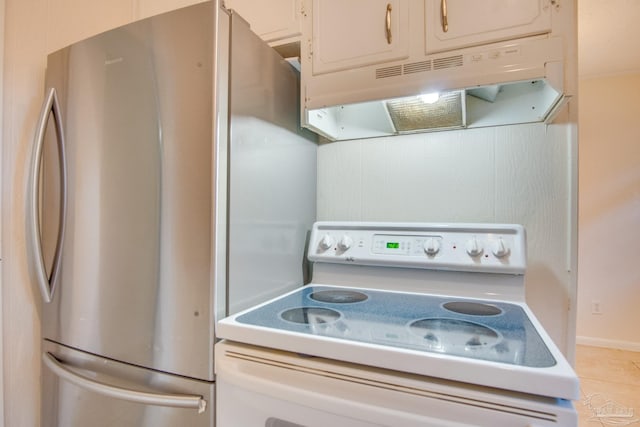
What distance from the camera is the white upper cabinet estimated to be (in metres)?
1.14

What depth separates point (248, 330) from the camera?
29.4 inches

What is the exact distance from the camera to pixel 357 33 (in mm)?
1028

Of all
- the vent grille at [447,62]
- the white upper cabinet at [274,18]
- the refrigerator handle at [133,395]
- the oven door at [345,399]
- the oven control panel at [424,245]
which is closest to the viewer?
the oven door at [345,399]

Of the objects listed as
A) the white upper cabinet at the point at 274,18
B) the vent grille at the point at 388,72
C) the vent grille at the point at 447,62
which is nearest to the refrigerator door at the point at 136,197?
the white upper cabinet at the point at 274,18

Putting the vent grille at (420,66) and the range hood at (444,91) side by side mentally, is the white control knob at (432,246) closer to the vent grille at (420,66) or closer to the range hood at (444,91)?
the range hood at (444,91)

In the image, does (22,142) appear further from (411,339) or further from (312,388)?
(411,339)

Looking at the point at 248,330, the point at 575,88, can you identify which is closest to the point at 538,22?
the point at 575,88

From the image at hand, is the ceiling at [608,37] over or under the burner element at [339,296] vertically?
over

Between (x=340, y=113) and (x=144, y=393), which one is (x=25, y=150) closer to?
(x=144, y=393)

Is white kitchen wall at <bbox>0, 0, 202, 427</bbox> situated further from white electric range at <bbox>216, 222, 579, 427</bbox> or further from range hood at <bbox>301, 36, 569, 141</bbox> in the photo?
white electric range at <bbox>216, 222, 579, 427</bbox>

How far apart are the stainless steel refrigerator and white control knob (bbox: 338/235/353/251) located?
220 millimetres

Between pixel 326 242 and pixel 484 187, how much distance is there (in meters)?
0.60

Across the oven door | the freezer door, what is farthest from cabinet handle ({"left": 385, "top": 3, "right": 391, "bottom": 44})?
the freezer door

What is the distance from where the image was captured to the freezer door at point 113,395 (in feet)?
2.64
